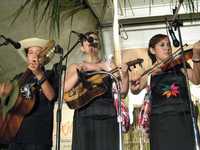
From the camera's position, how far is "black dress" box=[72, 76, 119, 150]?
162 centimetres

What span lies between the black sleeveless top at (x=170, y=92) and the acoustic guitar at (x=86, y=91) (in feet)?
0.66

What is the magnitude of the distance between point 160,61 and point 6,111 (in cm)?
79

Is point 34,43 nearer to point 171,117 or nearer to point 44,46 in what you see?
point 44,46

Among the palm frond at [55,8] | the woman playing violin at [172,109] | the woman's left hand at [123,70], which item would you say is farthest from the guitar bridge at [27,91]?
the woman playing violin at [172,109]

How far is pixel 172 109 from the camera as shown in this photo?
1.59 m

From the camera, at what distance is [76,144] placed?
65.0 inches

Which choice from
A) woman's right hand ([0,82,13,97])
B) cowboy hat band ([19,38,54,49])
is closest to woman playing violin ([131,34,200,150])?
cowboy hat band ([19,38,54,49])

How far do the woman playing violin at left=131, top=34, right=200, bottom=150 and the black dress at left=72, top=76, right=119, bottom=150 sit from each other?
0.57 ft

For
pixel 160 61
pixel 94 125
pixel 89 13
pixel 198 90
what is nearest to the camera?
pixel 94 125

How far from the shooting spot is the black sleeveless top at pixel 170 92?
1.59m

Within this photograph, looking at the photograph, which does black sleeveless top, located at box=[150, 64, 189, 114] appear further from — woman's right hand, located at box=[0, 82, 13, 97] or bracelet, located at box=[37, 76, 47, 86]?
woman's right hand, located at box=[0, 82, 13, 97]

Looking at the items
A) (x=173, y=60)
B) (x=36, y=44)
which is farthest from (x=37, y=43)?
(x=173, y=60)

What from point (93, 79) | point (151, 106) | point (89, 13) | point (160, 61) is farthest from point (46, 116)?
point (89, 13)

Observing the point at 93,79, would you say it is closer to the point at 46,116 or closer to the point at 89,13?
the point at 46,116
